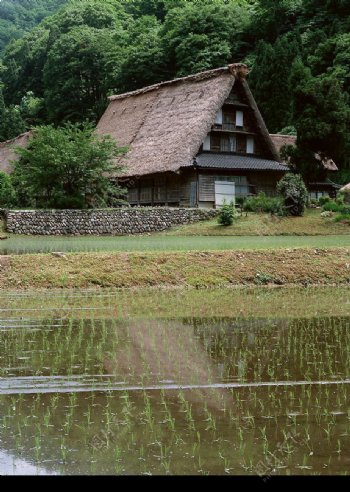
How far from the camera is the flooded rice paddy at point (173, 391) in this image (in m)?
4.21

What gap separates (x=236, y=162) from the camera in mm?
32281

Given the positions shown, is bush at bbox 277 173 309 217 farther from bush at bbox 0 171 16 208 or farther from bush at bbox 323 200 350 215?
bush at bbox 0 171 16 208

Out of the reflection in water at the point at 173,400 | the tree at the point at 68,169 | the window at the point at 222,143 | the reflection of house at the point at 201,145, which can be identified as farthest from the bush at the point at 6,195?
the reflection in water at the point at 173,400

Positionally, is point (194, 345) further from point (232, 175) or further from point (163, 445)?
point (232, 175)

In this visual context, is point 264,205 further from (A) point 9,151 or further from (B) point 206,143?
(A) point 9,151

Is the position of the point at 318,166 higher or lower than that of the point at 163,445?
higher

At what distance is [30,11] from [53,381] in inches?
3429

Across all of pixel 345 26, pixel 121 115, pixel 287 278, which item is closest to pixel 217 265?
pixel 287 278

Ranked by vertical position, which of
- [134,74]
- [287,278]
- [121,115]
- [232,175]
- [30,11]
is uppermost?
[30,11]

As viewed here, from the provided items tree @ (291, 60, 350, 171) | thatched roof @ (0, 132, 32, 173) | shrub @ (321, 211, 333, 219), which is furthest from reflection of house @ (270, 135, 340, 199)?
thatched roof @ (0, 132, 32, 173)

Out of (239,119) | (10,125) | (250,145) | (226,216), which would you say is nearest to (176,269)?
(226,216)

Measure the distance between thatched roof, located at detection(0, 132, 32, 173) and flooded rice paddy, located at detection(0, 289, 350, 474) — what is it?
29.0 metres

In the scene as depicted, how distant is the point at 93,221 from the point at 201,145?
9.20 metres
